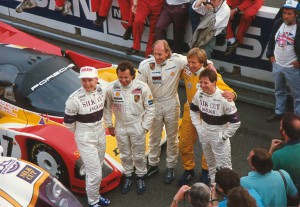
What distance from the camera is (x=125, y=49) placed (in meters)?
10.7

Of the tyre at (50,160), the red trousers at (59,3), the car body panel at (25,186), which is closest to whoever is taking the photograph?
the car body panel at (25,186)

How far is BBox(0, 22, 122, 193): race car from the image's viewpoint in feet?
22.5

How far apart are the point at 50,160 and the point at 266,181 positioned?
3041 mm

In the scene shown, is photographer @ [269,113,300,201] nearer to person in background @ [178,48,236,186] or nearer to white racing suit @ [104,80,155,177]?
person in background @ [178,48,236,186]

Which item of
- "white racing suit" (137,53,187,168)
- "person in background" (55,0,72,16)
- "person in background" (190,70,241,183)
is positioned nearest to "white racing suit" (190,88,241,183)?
"person in background" (190,70,241,183)

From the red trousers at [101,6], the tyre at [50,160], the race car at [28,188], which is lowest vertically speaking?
the tyre at [50,160]

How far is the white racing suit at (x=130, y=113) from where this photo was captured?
658 cm

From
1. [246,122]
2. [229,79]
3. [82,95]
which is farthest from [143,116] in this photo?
[229,79]

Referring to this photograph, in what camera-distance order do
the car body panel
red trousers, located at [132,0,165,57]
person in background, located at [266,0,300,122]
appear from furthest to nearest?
red trousers, located at [132,0,165,57] → person in background, located at [266,0,300,122] → the car body panel

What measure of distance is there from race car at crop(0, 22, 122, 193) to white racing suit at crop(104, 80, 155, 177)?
1.23 ft

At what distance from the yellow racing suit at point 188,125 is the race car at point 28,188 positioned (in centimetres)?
174

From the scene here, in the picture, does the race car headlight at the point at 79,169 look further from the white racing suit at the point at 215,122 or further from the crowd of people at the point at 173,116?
the white racing suit at the point at 215,122

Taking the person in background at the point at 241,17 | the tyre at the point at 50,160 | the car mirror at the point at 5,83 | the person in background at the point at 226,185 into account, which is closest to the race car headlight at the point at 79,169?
the tyre at the point at 50,160

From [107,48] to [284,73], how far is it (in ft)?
13.0
